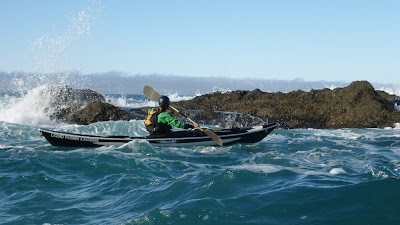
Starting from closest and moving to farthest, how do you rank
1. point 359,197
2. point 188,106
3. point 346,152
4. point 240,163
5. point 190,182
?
point 359,197, point 190,182, point 240,163, point 346,152, point 188,106

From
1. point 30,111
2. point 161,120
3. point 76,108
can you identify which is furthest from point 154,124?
point 30,111

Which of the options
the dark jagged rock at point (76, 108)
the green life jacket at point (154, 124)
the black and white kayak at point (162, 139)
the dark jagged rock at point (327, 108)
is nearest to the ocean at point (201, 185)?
the black and white kayak at point (162, 139)

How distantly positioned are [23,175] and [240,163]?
13.9 ft

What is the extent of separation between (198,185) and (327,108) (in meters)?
13.0

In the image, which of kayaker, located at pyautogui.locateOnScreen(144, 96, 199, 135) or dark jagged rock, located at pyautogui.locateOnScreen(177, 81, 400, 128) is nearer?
kayaker, located at pyautogui.locateOnScreen(144, 96, 199, 135)

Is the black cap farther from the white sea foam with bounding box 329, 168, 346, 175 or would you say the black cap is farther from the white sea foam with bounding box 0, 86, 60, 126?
the white sea foam with bounding box 0, 86, 60, 126

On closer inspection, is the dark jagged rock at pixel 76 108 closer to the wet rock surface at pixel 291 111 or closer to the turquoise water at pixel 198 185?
the wet rock surface at pixel 291 111

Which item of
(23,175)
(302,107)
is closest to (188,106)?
(302,107)

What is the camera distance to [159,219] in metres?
4.70

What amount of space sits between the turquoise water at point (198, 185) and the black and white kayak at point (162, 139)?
0.93 feet

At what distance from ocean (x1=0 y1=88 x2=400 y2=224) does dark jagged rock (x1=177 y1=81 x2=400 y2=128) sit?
564cm

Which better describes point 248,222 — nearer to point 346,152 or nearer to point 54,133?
point 346,152

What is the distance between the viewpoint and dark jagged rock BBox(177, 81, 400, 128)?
54.6 feet

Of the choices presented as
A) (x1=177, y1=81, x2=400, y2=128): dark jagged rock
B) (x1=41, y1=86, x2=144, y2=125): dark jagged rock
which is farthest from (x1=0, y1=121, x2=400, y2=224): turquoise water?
(x1=41, y1=86, x2=144, y2=125): dark jagged rock
